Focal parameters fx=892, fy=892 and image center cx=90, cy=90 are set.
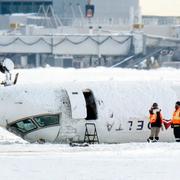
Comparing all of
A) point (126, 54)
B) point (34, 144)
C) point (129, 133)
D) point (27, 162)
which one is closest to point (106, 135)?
point (129, 133)

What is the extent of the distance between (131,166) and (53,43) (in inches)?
3193

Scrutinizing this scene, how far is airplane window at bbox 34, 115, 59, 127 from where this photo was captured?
3938cm

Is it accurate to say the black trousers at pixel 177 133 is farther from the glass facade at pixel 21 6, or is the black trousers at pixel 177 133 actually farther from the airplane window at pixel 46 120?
the glass facade at pixel 21 6

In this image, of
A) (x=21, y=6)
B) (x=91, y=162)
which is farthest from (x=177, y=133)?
(x=21, y=6)

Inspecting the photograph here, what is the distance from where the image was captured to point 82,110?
39.1 m

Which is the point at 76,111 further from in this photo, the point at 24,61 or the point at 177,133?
the point at 24,61

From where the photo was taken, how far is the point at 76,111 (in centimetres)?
3909

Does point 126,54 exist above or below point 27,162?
below

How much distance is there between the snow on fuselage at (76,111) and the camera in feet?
129

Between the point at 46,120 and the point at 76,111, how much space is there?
143cm

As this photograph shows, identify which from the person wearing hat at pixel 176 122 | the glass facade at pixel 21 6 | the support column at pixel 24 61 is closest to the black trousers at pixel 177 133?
the person wearing hat at pixel 176 122

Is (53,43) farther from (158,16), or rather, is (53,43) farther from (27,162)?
(27,162)

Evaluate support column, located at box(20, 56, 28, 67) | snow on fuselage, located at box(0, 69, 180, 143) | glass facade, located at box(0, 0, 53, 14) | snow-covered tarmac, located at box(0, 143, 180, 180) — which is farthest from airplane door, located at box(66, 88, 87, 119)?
glass facade, located at box(0, 0, 53, 14)

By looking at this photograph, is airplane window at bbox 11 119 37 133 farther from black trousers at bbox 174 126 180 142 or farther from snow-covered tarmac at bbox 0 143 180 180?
black trousers at bbox 174 126 180 142
